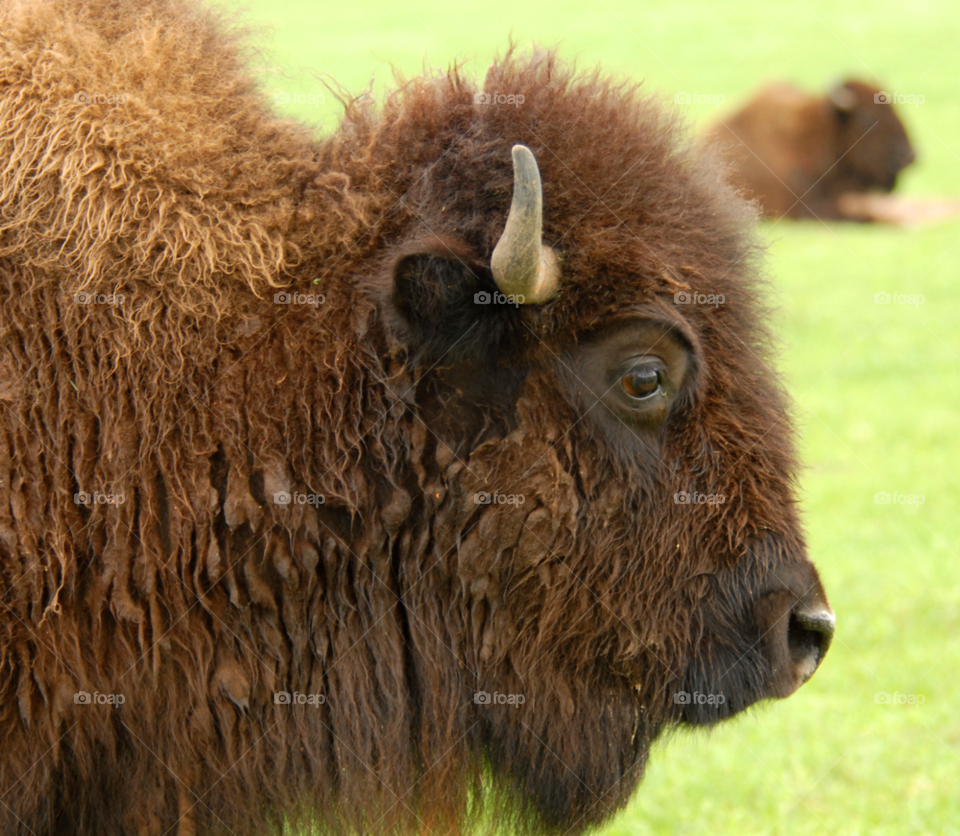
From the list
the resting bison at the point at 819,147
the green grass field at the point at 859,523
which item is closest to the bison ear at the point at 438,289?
the green grass field at the point at 859,523

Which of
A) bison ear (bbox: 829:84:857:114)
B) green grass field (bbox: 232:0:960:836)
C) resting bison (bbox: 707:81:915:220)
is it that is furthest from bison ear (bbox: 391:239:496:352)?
bison ear (bbox: 829:84:857:114)

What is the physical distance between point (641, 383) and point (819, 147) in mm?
17807

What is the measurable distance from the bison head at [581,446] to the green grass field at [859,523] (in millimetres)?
371

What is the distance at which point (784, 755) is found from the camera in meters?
5.57

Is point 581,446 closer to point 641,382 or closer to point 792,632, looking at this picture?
point 641,382

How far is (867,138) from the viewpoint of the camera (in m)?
19.9

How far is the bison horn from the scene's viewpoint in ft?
9.16

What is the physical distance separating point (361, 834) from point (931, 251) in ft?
50.2

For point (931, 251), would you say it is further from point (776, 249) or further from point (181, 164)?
point (181, 164)

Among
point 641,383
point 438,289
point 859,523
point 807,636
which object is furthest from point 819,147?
point 438,289

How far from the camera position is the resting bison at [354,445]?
2.96m

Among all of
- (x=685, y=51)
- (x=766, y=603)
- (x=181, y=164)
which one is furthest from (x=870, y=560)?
(x=685, y=51)

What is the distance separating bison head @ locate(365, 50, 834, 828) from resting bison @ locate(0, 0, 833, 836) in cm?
1

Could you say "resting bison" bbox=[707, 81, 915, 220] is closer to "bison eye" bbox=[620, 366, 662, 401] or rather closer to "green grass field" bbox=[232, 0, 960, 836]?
"green grass field" bbox=[232, 0, 960, 836]
